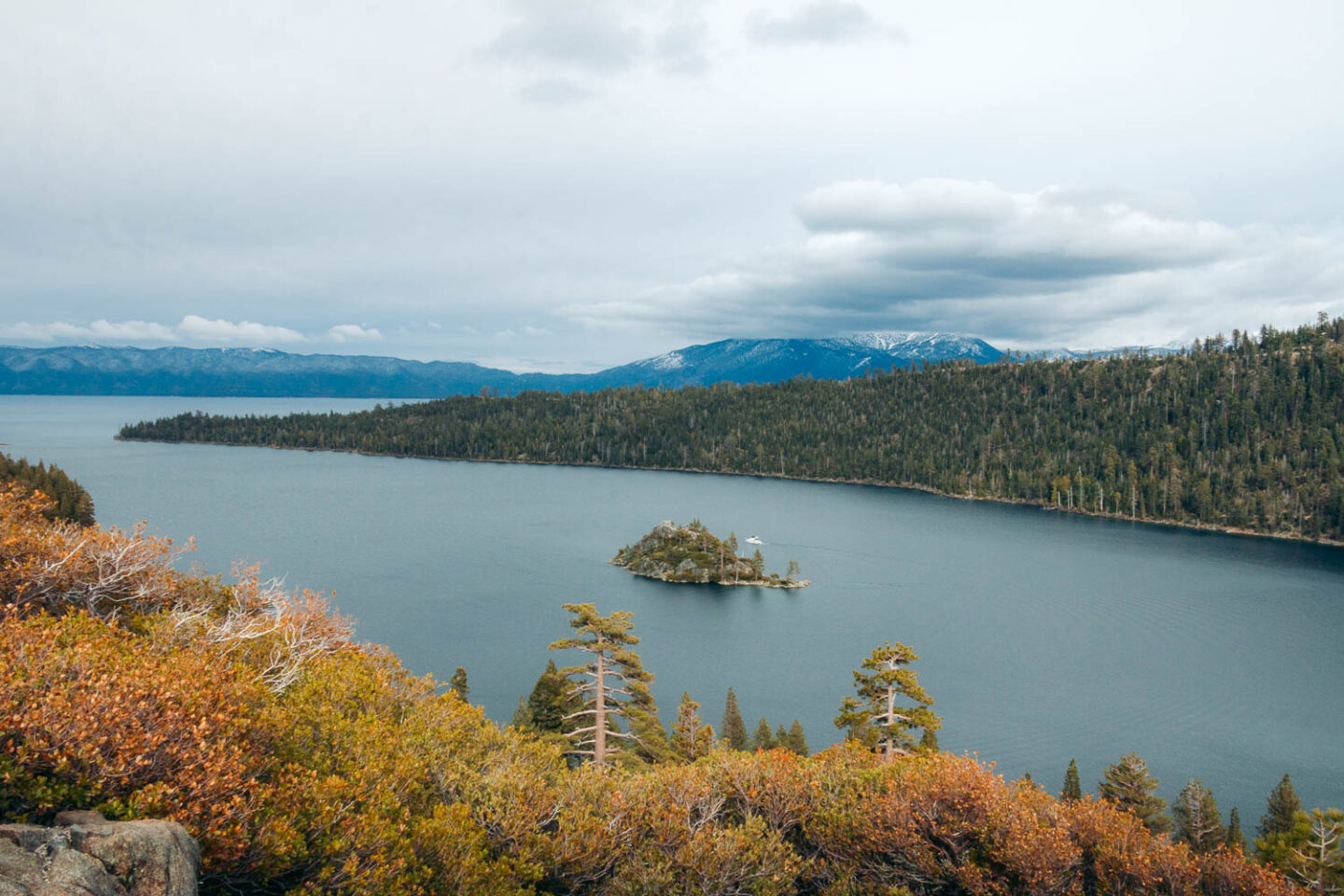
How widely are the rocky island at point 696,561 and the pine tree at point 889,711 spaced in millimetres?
66854

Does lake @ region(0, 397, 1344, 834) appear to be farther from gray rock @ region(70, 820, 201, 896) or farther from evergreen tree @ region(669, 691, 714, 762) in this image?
gray rock @ region(70, 820, 201, 896)

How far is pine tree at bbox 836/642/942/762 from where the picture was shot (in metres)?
36.6

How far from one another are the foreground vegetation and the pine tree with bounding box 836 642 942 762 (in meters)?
9.20

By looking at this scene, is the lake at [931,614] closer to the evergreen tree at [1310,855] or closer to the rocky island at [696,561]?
the rocky island at [696,561]

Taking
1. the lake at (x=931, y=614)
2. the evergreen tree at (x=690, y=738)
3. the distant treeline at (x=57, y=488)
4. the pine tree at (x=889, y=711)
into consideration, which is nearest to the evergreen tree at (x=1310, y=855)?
the pine tree at (x=889, y=711)

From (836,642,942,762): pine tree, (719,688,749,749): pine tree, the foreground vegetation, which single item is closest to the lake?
(719,688,749,749): pine tree

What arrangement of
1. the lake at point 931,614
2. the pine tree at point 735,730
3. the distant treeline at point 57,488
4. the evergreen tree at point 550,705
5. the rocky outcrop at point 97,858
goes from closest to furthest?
the rocky outcrop at point 97,858
the evergreen tree at point 550,705
the pine tree at point 735,730
the lake at point 931,614
the distant treeline at point 57,488

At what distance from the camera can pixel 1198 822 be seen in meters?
41.1

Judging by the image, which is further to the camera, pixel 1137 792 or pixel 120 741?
pixel 1137 792

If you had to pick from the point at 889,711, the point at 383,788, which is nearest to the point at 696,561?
the point at 889,711

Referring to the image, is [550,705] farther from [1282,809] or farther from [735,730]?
[1282,809]

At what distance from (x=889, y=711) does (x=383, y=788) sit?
29.2 m

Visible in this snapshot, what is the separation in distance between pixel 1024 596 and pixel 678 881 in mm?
97507

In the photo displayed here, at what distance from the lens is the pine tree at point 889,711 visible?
36625mm
